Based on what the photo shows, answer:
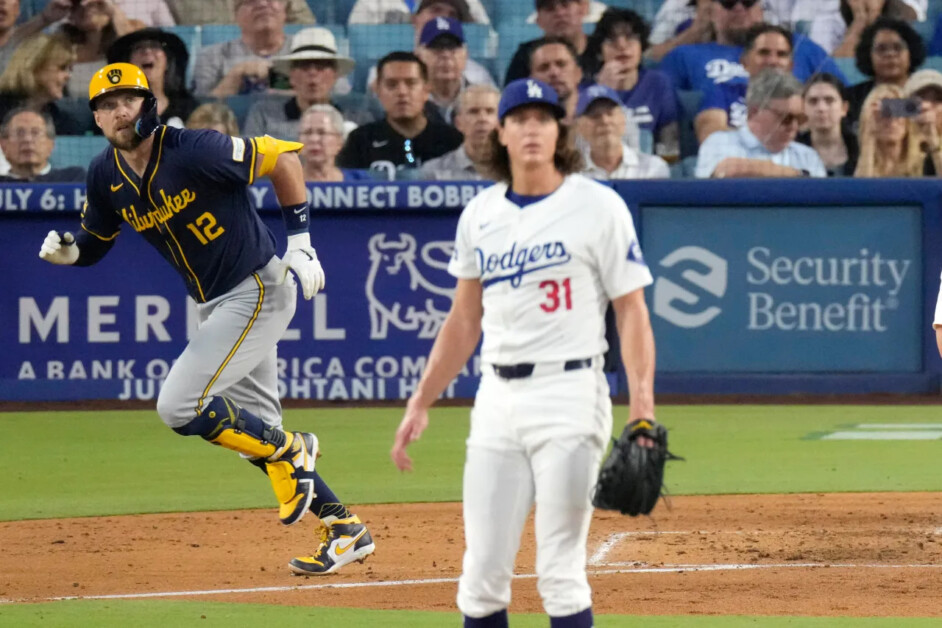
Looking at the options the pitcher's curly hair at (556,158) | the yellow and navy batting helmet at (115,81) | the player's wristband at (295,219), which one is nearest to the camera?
the pitcher's curly hair at (556,158)

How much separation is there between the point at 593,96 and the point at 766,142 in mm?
1575

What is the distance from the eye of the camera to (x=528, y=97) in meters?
4.01

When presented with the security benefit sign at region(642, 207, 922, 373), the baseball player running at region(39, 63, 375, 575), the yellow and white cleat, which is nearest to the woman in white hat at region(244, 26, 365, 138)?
the security benefit sign at region(642, 207, 922, 373)

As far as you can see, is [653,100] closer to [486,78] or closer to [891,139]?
[486,78]

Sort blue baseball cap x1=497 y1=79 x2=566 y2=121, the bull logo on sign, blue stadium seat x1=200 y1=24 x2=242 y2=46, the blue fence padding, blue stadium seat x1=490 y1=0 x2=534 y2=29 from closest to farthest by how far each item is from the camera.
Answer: blue baseball cap x1=497 y1=79 x2=566 y2=121 → the blue fence padding → the bull logo on sign → blue stadium seat x1=200 y1=24 x2=242 y2=46 → blue stadium seat x1=490 y1=0 x2=534 y2=29

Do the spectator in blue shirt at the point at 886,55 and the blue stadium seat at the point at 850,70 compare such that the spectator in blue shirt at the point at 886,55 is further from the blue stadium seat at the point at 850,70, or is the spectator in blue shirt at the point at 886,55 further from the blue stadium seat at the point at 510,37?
the blue stadium seat at the point at 510,37

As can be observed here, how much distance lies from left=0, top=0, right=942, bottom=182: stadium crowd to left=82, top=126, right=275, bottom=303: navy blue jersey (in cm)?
677

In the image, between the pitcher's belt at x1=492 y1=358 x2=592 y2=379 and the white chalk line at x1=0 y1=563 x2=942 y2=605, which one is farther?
the white chalk line at x1=0 y1=563 x2=942 y2=605

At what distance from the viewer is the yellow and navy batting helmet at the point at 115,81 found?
19.6 ft

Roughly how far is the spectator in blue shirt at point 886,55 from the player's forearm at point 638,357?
1000cm

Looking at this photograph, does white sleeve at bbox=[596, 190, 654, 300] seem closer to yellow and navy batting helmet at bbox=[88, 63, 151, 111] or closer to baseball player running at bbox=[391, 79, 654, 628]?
baseball player running at bbox=[391, 79, 654, 628]

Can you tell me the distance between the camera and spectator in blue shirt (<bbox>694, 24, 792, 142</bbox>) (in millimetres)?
Result: 13531

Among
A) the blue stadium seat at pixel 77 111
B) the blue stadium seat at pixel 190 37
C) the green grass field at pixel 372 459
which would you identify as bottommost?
the green grass field at pixel 372 459

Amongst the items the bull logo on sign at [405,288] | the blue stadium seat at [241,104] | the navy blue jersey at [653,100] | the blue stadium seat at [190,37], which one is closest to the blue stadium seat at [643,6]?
the navy blue jersey at [653,100]
